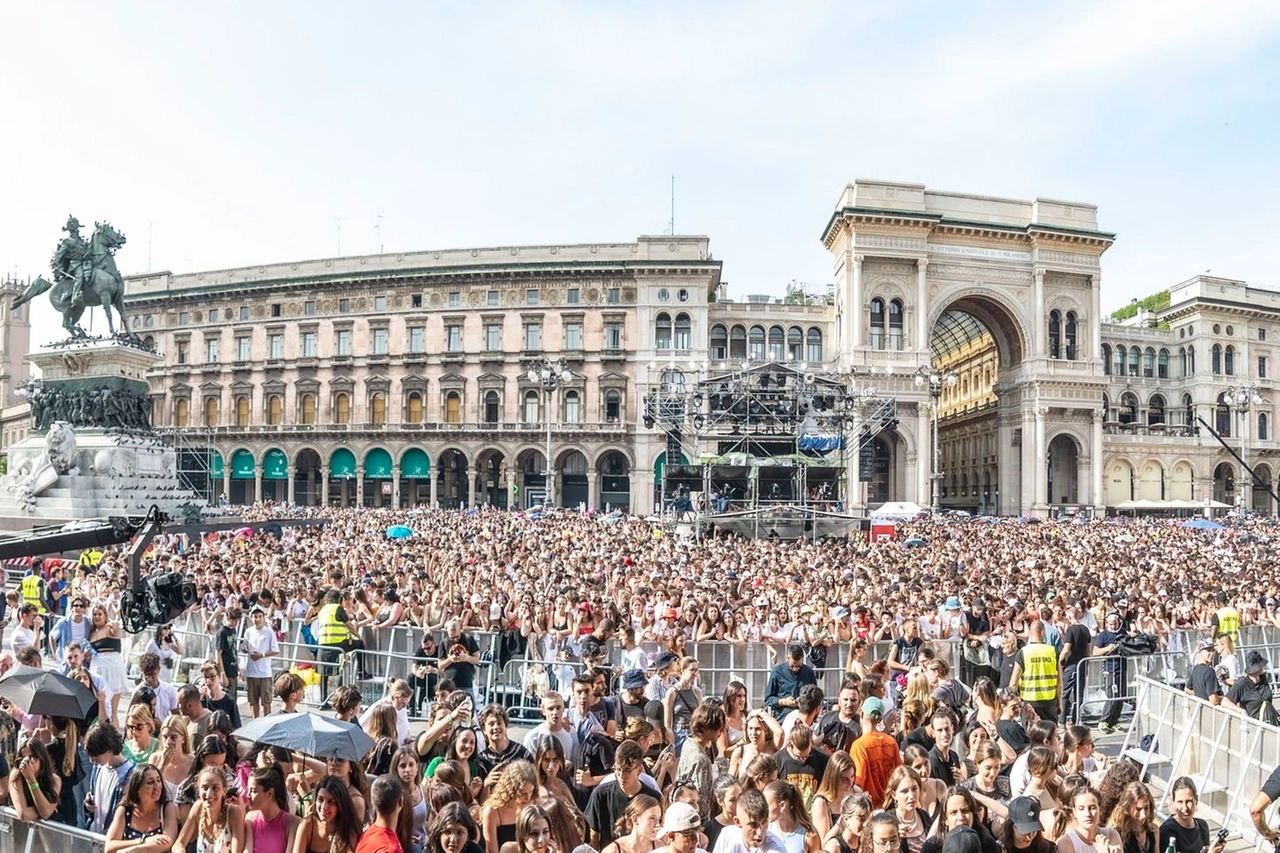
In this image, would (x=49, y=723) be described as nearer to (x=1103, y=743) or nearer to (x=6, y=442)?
(x=1103, y=743)

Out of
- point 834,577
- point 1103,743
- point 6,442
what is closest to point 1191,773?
point 1103,743

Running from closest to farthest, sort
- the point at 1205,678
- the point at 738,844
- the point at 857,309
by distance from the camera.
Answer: the point at 738,844
the point at 1205,678
the point at 857,309

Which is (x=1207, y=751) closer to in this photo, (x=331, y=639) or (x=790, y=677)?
(x=790, y=677)

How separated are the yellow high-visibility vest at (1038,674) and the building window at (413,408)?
59344mm

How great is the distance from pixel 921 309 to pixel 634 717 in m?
57.7

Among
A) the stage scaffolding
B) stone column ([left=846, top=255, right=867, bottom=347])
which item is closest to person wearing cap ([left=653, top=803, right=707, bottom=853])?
the stage scaffolding

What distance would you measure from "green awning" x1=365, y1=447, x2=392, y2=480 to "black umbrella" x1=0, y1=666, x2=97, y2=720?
197ft

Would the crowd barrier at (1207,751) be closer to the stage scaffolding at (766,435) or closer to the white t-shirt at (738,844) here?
the white t-shirt at (738,844)

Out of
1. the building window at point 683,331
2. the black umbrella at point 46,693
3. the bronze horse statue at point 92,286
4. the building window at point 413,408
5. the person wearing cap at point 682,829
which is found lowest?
the person wearing cap at point 682,829

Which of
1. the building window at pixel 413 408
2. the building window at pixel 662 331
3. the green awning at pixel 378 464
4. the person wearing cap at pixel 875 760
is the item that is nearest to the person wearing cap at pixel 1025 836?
the person wearing cap at pixel 875 760

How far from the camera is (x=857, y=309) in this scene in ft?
198

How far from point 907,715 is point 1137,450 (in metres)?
70.3

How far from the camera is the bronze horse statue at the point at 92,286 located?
32812 mm

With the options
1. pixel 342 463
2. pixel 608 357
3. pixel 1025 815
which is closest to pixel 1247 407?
pixel 608 357
